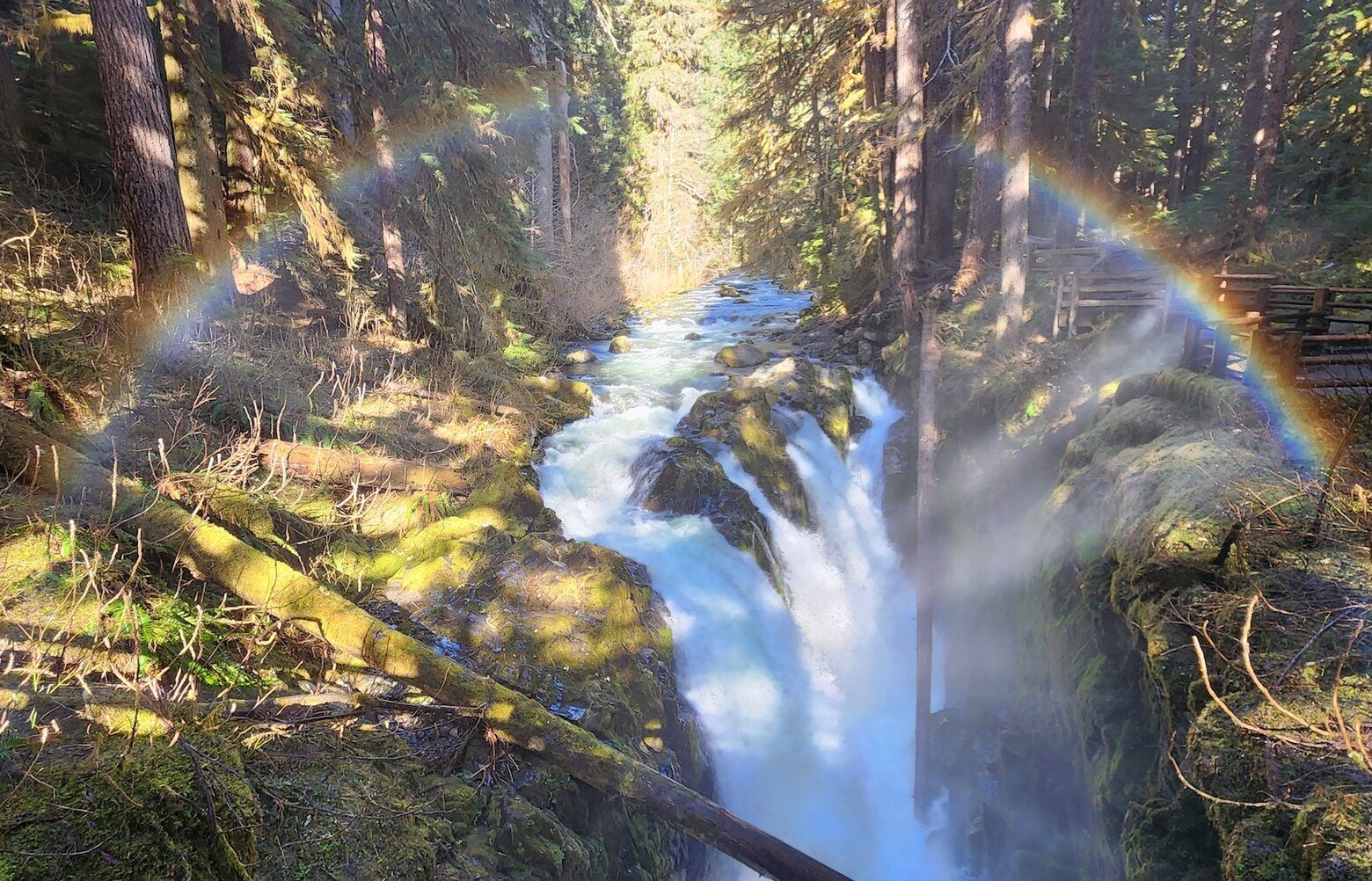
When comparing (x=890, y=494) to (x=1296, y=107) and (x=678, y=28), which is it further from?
(x=678, y=28)

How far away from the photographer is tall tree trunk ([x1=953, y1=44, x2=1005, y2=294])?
45.4 ft

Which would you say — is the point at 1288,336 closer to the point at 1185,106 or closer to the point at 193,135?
the point at 193,135

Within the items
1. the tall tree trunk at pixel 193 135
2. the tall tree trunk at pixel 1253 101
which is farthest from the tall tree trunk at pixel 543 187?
the tall tree trunk at pixel 1253 101

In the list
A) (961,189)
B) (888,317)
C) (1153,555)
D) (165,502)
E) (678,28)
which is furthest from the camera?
(678,28)

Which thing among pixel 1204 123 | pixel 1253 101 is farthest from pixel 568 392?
pixel 1204 123

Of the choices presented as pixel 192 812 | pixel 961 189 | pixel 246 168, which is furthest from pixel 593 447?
pixel 961 189

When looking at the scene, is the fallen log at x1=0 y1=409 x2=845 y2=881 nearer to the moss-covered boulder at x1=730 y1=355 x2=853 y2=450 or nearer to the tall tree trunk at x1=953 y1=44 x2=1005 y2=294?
the moss-covered boulder at x1=730 y1=355 x2=853 y2=450

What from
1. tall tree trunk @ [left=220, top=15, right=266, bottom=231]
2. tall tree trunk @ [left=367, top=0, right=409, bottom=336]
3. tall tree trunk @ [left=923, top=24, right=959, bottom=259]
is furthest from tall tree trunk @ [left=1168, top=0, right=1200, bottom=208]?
tall tree trunk @ [left=220, top=15, right=266, bottom=231]

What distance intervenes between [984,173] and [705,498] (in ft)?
33.3

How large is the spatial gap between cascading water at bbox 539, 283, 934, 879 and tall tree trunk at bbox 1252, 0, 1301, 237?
33.7 feet

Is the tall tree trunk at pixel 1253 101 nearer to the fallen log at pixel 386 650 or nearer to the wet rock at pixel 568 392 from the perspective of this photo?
the wet rock at pixel 568 392

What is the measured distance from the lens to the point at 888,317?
17.6 meters

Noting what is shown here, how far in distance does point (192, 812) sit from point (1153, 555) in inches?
273

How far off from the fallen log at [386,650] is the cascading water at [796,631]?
3.58m
